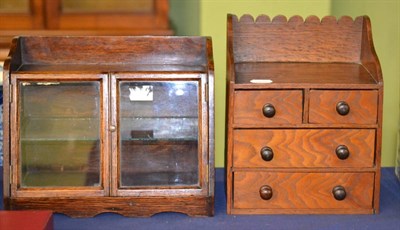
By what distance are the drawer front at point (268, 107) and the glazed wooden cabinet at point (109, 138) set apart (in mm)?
122

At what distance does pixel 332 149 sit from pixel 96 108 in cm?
96

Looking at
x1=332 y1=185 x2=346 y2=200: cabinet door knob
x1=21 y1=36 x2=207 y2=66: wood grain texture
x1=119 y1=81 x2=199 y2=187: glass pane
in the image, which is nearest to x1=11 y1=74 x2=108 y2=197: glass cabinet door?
x1=119 y1=81 x2=199 y2=187: glass pane

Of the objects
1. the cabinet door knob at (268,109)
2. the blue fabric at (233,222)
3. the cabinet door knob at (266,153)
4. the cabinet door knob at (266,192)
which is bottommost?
the blue fabric at (233,222)

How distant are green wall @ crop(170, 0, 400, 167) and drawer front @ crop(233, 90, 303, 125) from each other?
753 mm

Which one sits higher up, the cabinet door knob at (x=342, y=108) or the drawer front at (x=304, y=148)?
the cabinet door knob at (x=342, y=108)

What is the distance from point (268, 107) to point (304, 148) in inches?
9.0

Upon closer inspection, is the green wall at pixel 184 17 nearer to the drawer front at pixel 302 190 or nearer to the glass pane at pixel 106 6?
the glass pane at pixel 106 6

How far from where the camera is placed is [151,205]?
2908 millimetres

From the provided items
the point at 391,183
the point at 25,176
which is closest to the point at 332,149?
the point at 391,183

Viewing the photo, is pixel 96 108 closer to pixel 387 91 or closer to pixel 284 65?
pixel 284 65

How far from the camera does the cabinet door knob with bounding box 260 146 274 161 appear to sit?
2.88 meters

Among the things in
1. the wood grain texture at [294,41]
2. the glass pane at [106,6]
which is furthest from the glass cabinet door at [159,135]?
the glass pane at [106,6]

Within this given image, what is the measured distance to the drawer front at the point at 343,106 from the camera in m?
2.84

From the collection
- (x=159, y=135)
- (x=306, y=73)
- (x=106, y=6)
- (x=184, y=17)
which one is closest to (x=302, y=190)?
(x=306, y=73)
